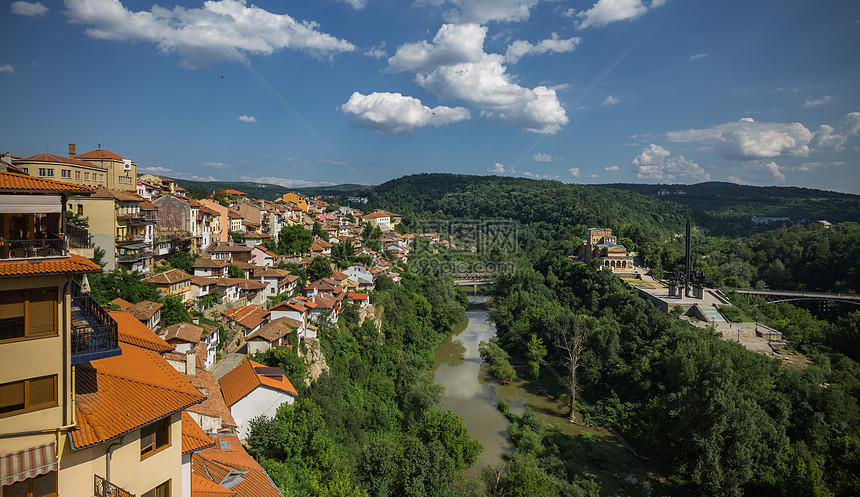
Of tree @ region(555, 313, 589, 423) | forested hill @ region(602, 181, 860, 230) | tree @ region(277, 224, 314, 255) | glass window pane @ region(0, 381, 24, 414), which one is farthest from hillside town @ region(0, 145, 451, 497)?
forested hill @ region(602, 181, 860, 230)

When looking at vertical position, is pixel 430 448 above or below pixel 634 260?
below

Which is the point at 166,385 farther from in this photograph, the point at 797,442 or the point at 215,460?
the point at 797,442

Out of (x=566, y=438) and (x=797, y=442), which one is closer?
(x=797, y=442)

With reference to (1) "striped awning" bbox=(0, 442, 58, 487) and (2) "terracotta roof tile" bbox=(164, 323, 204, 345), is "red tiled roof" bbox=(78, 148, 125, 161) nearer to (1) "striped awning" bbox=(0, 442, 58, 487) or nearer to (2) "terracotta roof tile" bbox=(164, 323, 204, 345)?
(2) "terracotta roof tile" bbox=(164, 323, 204, 345)

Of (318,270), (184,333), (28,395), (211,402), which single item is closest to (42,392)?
(28,395)

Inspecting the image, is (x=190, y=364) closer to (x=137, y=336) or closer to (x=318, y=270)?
(x=137, y=336)

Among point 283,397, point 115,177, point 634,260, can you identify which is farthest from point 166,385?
point 634,260
